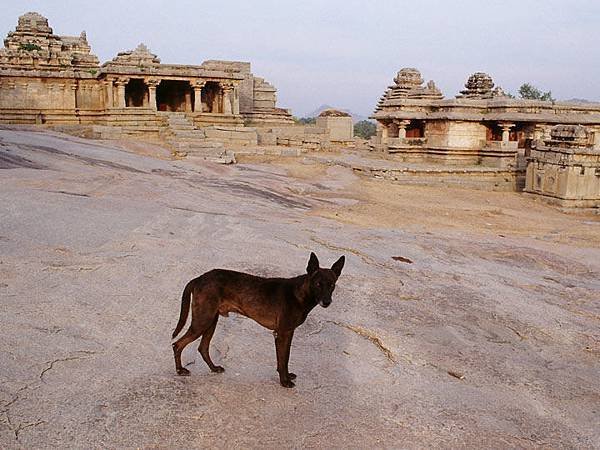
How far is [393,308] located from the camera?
229 inches

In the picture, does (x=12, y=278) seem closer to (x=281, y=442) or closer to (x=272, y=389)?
(x=272, y=389)

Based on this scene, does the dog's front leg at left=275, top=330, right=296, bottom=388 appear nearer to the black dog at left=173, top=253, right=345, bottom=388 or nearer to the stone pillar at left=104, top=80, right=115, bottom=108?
the black dog at left=173, top=253, right=345, bottom=388

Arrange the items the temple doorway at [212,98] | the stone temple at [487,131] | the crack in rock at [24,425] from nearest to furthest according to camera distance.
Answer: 1. the crack in rock at [24,425]
2. the stone temple at [487,131]
3. the temple doorway at [212,98]

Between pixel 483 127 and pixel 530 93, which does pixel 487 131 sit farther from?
pixel 530 93

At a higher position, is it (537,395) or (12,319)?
(12,319)

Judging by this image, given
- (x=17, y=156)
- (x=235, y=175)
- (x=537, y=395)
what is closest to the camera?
(x=537, y=395)

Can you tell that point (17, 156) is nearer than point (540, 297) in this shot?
No

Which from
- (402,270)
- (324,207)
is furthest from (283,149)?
(402,270)

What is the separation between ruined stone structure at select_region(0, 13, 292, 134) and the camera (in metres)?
23.5

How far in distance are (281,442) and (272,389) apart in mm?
586

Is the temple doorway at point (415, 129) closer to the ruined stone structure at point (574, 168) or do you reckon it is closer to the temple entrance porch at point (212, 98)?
the temple entrance porch at point (212, 98)

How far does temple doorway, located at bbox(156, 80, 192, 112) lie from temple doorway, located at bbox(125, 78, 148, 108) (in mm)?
903

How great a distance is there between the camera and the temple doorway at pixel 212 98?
1047 inches

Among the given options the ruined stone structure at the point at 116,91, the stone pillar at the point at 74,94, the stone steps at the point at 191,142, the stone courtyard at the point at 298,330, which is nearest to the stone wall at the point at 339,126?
the ruined stone structure at the point at 116,91
